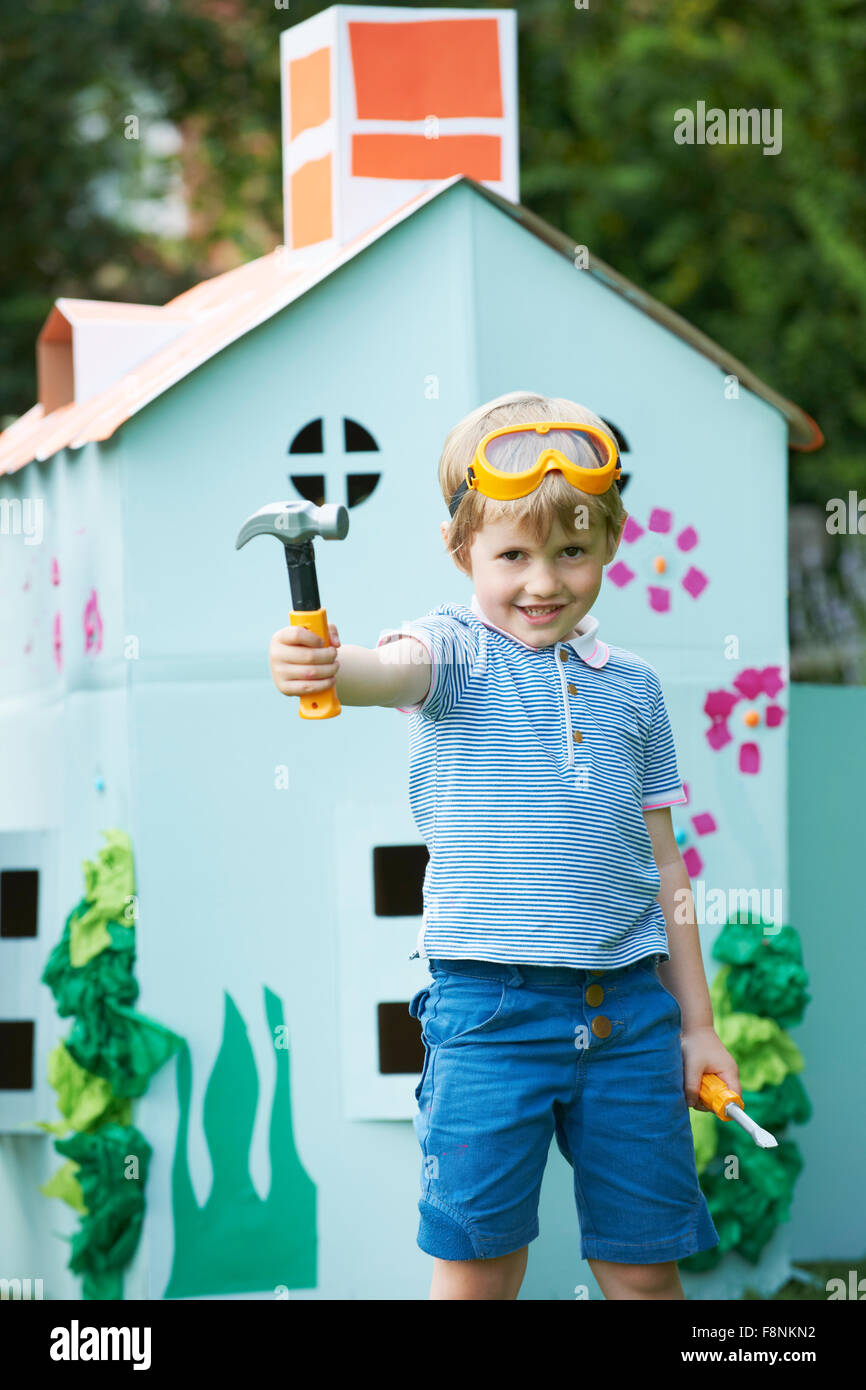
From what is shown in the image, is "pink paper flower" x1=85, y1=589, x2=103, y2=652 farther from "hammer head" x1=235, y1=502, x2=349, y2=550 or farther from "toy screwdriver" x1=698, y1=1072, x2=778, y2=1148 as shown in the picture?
"toy screwdriver" x1=698, y1=1072, x2=778, y2=1148

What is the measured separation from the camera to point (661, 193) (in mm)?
11000

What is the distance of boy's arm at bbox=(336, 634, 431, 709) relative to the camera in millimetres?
2012

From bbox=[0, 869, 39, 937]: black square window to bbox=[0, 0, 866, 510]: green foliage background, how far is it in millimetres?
6836

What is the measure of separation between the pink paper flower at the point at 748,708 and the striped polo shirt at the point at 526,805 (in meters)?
1.29

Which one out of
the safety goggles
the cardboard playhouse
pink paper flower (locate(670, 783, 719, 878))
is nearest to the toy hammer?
the safety goggles

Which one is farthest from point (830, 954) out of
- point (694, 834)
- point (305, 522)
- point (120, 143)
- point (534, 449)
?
point (120, 143)

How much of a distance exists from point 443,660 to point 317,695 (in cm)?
28

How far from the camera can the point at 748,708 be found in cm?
359

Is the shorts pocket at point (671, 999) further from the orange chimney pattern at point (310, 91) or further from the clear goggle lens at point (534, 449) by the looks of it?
the orange chimney pattern at point (310, 91)

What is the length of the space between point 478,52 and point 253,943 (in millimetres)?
2059

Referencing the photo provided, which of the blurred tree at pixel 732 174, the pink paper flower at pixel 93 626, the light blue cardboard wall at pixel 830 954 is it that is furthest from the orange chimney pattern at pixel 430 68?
the blurred tree at pixel 732 174

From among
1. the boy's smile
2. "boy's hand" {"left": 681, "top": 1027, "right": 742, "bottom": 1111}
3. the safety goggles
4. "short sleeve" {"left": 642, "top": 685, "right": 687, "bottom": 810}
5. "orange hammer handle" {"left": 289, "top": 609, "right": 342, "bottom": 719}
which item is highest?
the safety goggles

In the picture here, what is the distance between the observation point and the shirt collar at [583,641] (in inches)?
89.8

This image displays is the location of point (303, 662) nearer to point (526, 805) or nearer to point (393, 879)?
point (526, 805)
